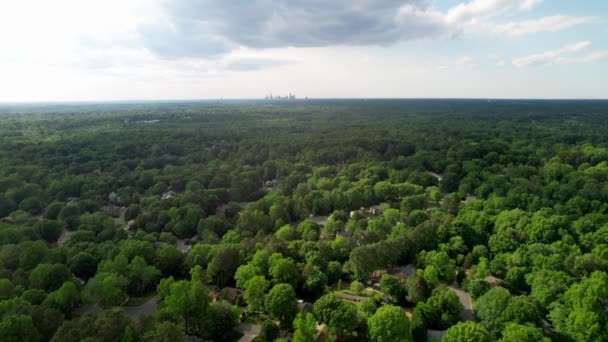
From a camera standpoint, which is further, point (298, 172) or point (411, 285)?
point (298, 172)

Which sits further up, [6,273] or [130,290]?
[6,273]

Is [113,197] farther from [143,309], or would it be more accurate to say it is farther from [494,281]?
[494,281]

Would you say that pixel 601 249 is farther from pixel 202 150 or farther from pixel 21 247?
pixel 202 150

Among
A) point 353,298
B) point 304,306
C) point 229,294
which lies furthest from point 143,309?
point 353,298

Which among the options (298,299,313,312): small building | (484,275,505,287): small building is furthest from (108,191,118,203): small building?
(484,275,505,287): small building

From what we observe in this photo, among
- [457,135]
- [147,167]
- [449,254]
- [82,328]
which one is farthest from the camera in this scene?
[457,135]

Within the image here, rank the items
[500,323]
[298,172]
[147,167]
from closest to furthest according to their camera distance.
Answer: [500,323] → [298,172] → [147,167]

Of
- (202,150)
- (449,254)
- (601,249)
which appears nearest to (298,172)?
(202,150)
